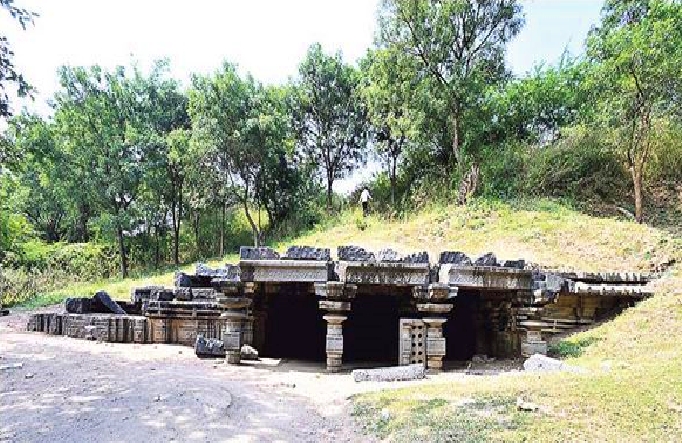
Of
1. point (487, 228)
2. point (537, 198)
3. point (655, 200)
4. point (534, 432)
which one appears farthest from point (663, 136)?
point (534, 432)

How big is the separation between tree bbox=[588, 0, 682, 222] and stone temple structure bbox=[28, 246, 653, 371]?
19.3 feet

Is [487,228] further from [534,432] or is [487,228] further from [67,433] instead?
[67,433]

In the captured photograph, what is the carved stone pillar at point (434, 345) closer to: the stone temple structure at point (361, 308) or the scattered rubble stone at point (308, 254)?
the stone temple structure at point (361, 308)

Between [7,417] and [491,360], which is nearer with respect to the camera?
[7,417]

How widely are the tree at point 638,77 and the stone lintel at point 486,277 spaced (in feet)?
26.0

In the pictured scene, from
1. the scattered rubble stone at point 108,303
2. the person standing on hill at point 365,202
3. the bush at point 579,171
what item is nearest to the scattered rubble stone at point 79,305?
the scattered rubble stone at point 108,303

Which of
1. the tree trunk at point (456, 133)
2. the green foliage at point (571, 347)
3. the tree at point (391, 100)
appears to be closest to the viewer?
the green foliage at point (571, 347)

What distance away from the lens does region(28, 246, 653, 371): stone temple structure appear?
797 centimetres

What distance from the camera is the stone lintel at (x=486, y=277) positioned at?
802 centimetres

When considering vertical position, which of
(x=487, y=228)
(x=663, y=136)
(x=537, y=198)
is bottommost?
(x=487, y=228)

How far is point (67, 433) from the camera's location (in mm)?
4848

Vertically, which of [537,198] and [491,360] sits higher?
[537,198]

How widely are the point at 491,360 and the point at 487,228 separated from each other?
719 cm

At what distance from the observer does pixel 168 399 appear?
5.87 meters
